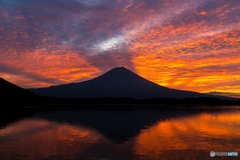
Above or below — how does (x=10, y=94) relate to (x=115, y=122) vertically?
above

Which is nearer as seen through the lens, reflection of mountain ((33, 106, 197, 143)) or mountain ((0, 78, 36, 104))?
reflection of mountain ((33, 106, 197, 143))

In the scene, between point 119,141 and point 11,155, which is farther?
point 119,141

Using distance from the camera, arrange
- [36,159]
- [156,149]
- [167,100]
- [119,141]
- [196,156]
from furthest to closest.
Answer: [167,100] → [119,141] → [156,149] → [196,156] → [36,159]

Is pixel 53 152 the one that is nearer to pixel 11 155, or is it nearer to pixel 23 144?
pixel 11 155

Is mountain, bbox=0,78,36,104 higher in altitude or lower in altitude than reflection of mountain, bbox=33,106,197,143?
higher

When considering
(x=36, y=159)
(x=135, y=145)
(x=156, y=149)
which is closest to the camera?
(x=36, y=159)

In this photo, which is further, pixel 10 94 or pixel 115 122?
pixel 10 94

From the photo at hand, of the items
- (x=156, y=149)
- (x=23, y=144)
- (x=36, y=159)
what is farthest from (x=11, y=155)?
(x=156, y=149)

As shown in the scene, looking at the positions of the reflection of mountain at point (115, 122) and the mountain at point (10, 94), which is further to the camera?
the mountain at point (10, 94)

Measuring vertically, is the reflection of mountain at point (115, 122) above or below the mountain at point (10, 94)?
below

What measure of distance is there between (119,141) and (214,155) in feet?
22.5

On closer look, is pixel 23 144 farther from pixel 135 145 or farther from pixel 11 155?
pixel 135 145

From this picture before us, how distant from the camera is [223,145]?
15.7m

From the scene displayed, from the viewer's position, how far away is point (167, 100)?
636 feet
